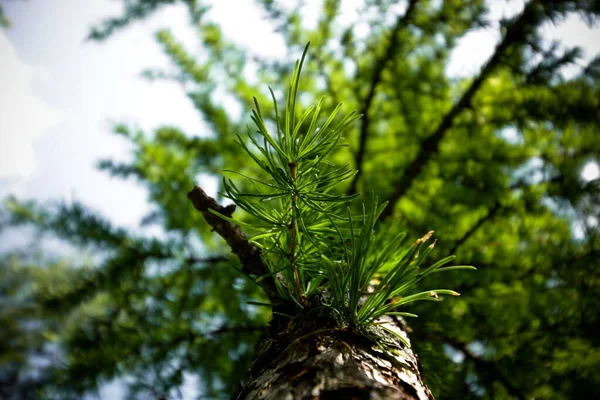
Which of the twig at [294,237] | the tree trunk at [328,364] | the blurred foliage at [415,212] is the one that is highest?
the blurred foliage at [415,212]

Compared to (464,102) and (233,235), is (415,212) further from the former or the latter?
(233,235)

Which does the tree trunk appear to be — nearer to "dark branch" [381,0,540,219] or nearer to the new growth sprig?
the new growth sprig

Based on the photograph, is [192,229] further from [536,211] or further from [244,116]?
[536,211]

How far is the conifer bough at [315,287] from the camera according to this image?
304 mm

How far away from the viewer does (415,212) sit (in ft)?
3.68

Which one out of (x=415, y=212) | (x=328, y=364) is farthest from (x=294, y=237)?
(x=415, y=212)

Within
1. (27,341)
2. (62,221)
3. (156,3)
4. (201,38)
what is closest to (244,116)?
(201,38)

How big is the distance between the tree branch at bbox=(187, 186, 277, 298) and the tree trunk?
67 millimetres

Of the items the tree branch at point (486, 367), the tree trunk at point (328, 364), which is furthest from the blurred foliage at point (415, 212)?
the tree trunk at point (328, 364)

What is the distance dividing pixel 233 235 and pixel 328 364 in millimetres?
181

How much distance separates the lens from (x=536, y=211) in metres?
0.87

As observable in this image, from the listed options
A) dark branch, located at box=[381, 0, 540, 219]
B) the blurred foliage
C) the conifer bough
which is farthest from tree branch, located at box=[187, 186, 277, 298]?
dark branch, located at box=[381, 0, 540, 219]

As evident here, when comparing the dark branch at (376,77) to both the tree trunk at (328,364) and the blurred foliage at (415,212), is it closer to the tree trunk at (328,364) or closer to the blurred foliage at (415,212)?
the blurred foliage at (415,212)

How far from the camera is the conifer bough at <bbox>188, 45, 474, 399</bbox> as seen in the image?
12.0 inches
